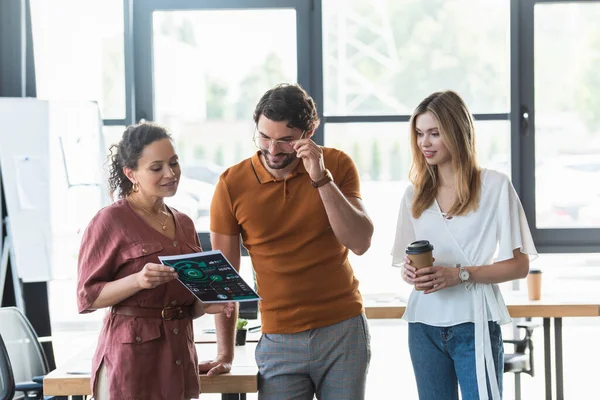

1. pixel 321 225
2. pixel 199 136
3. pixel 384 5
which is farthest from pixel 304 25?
pixel 321 225

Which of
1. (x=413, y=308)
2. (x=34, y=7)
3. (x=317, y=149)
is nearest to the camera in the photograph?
(x=317, y=149)

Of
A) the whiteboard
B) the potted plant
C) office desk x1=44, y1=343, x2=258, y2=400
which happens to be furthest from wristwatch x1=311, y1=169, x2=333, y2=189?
the whiteboard

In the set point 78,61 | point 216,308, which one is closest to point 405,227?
point 216,308

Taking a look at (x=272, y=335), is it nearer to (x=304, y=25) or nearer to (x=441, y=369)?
(x=441, y=369)

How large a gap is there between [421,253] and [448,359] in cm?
34

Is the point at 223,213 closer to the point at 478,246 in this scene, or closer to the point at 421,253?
the point at 421,253

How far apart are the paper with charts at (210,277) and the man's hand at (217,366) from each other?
41 centimetres

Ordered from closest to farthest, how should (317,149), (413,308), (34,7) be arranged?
(317,149) < (413,308) < (34,7)

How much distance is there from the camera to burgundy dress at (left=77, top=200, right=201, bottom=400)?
2197 millimetres

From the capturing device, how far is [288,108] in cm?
235

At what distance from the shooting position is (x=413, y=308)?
101 inches

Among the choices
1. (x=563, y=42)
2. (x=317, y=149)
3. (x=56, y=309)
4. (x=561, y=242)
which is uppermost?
(x=563, y=42)

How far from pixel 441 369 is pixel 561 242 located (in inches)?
128

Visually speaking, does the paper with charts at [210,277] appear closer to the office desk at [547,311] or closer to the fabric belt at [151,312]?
the fabric belt at [151,312]
